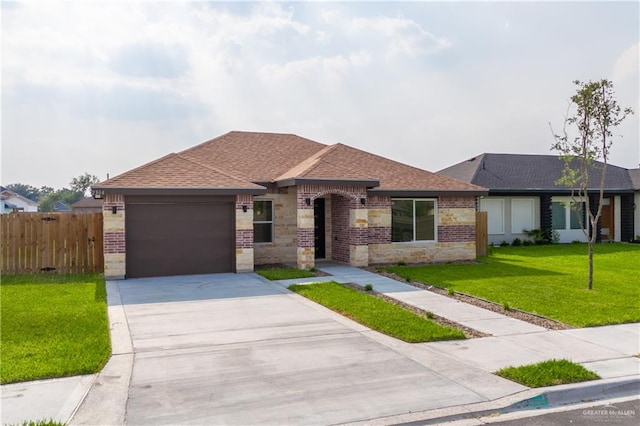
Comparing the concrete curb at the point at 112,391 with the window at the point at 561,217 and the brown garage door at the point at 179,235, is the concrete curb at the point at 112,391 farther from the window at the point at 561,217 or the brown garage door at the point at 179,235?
the window at the point at 561,217

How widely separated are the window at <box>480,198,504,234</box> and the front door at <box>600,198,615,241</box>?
6544mm

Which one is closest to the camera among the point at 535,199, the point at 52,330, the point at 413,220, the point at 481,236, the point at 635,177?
the point at 52,330

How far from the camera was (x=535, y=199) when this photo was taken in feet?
89.4

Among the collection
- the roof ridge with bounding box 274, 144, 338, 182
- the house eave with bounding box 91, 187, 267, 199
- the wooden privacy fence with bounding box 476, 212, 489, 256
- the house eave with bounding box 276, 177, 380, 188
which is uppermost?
the roof ridge with bounding box 274, 144, 338, 182

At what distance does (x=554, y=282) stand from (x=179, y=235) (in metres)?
10.6

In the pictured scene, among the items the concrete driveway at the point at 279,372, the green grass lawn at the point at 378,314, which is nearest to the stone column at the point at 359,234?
the green grass lawn at the point at 378,314

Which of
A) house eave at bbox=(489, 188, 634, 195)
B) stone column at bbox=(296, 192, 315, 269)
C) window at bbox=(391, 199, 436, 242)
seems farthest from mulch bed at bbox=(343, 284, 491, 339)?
house eave at bbox=(489, 188, 634, 195)

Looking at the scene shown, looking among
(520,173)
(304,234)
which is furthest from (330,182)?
(520,173)

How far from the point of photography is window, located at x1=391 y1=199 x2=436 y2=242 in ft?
59.6

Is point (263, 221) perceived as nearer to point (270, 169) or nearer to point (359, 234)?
point (270, 169)

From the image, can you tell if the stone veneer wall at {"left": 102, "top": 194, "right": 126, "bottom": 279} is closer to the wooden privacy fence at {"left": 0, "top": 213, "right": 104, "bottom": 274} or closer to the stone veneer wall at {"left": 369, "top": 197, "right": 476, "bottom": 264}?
the wooden privacy fence at {"left": 0, "top": 213, "right": 104, "bottom": 274}

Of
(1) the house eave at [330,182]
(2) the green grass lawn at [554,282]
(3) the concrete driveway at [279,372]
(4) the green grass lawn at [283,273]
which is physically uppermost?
(1) the house eave at [330,182]

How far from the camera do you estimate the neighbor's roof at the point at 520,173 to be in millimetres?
26859

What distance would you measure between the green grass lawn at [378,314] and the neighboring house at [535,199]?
16.1 m
